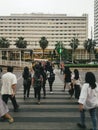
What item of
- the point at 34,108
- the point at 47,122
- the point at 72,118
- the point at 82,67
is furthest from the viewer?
the point at 82,67

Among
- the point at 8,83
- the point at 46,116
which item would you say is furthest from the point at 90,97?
the point at 8,83

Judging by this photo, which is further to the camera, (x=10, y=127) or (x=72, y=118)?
(x=72, y=118)

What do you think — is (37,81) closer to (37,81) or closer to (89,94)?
(37,81)

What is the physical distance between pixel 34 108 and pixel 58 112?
1352mm

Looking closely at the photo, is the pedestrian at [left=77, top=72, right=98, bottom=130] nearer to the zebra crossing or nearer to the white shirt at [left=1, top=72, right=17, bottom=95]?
the zebra crossing

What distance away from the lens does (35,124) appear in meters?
11.5

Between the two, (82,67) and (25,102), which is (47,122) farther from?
(82,67)

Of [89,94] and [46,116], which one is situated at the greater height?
[89,94]

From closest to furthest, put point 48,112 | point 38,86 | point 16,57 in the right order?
point 48,112, point 38,86, point 16,57

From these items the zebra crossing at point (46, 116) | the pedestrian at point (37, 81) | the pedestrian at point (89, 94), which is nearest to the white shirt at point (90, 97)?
the pedestrian at point (89, 94)

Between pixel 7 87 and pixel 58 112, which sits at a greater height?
pixel 7 87

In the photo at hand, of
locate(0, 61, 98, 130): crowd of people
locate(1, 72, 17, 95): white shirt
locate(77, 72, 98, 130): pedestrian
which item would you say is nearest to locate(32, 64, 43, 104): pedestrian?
locate(0, 61, 98, 130): crowd of people

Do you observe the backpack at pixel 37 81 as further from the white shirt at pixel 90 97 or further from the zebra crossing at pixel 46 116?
the white shirt at pixel 90 97

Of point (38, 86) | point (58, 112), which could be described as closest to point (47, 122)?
point (58, 112)
